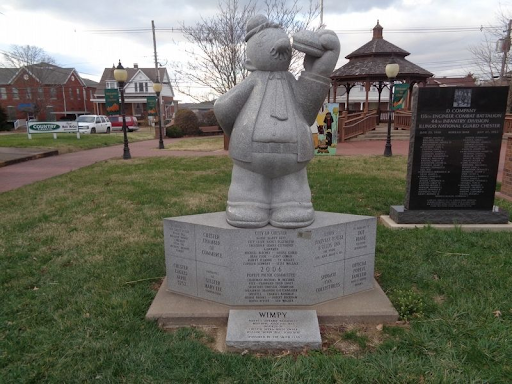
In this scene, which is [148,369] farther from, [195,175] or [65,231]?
[195,175]

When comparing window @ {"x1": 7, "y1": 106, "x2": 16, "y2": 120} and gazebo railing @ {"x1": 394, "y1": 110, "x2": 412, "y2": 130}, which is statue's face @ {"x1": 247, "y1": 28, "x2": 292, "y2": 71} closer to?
gazebo railing @ {"x1": 394, "y1": 110, "x2": 412, "y2": 130}

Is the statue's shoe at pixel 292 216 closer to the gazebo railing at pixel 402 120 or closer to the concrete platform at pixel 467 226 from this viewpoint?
the concrete platform at pixel 467 226

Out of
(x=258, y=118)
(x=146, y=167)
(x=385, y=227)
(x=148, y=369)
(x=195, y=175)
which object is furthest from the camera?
(x=146, y=167)

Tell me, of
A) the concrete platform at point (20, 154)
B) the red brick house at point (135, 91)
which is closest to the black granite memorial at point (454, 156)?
the concrete platform at point (20, 154)

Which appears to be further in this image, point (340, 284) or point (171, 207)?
point (171, 207)

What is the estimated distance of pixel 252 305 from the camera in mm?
3332

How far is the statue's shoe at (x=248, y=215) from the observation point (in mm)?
3172

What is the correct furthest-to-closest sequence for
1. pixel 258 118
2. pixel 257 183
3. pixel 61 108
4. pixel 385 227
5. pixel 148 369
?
1. pixel 61 108
2. pixel 385 227
3. pixel 257 183
4. pixel 258 118
5. pixel 148 369

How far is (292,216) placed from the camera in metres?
3.17

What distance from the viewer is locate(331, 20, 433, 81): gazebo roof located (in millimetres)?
22531

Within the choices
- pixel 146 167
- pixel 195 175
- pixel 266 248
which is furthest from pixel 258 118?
pixel 146 167

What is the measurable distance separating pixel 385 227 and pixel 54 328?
4.44m

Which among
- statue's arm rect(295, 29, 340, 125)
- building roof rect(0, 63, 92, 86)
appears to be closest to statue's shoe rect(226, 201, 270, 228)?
statue's arm rect(295, 29, 340, 125)

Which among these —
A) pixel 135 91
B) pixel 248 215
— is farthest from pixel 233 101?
pixel 135 91
